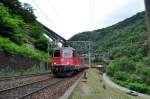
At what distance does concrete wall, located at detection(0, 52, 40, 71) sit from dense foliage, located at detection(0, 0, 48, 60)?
25.2 inches

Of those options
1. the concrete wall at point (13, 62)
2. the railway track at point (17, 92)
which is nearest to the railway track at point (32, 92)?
the railway track at point (17, 92)

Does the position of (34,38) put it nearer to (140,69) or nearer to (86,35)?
(140,69)

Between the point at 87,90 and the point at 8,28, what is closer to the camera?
the point at 87,90

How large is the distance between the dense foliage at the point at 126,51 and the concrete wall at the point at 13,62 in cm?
1219

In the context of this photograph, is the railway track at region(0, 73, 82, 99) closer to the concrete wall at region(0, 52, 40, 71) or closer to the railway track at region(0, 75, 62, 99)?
the railway track at region(0, 75, 62, 99)

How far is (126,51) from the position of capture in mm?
87500

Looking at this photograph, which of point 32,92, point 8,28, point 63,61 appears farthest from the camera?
point 8,28

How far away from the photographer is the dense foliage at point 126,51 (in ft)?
167

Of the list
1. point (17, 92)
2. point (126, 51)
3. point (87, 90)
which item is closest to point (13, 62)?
point (87, 90)

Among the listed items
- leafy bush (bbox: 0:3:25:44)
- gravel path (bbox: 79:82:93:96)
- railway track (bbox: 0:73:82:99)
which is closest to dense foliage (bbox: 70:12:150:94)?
leafy bush (bbox: 0:3:25:44)

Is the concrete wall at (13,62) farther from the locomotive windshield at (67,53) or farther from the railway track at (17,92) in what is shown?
the railway track at (17,92)

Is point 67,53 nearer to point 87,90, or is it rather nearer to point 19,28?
point 87,90

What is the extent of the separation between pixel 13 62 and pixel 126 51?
168 ft

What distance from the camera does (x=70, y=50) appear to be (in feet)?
119
